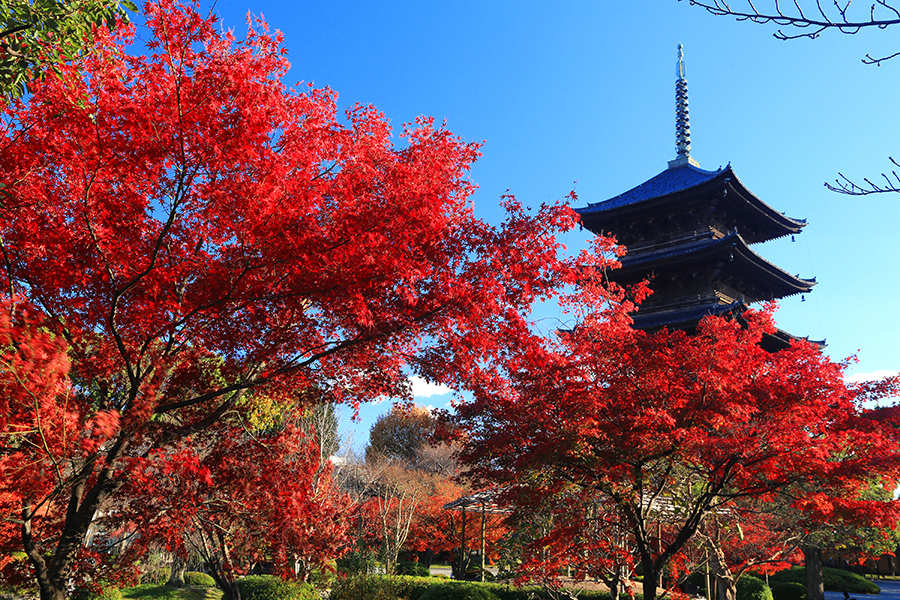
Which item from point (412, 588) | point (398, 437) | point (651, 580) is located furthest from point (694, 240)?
point (398, 437)

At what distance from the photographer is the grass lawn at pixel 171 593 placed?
15.7 m

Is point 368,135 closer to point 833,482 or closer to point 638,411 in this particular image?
point 638,411

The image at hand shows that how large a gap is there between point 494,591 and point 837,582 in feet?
58.3

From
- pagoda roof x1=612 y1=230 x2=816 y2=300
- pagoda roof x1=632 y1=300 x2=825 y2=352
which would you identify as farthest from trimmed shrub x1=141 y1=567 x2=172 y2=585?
pagoda roof x1=612 y1=230 x2=816 y2=300

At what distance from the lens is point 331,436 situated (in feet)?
73.6

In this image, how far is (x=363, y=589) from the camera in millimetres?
11977

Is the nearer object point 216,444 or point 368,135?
point 368,135

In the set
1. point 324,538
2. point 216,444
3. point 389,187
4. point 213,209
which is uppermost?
point 389,187

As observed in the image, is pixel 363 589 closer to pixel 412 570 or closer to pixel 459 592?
pixel 459 592

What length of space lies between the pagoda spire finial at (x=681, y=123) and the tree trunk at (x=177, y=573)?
2300 cm

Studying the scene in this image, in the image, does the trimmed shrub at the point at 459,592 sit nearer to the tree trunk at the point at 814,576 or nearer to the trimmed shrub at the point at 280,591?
the trimmed shrub at the point at 280,591

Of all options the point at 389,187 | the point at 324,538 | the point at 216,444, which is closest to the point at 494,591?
the point at 324,538

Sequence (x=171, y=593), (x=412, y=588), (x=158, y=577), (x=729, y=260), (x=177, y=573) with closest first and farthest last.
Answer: (x=412, y=588)
(x=171, y=593)
(x=729, y=260)
(x=177, y=573)
(x=158, y=577)

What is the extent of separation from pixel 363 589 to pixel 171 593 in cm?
766
